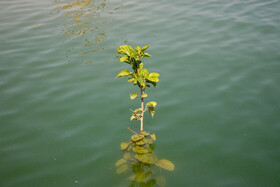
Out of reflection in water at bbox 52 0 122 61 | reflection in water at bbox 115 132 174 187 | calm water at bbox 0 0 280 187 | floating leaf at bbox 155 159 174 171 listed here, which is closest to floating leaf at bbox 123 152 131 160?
reflection in water at bbox 115 132 174 187

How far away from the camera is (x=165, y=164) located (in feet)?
9.03

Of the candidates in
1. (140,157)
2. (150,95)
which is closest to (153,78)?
(140,157)

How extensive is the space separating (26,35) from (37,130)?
332 cm

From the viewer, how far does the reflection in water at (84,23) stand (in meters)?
5.28

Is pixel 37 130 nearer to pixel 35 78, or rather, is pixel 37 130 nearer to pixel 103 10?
pixel 35 78

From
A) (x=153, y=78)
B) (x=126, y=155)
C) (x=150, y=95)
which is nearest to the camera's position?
(x=153, y=78)

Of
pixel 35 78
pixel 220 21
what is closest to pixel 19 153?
pixel 35 78

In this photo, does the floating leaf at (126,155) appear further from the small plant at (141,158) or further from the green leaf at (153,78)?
the green leaf at (153,78)

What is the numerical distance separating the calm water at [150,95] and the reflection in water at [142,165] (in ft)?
0.36

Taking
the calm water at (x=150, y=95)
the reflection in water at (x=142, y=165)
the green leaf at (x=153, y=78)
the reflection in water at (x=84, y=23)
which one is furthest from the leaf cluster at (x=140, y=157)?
the reflection in water at (x=84, y=23)

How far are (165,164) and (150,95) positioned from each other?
4.55 feet

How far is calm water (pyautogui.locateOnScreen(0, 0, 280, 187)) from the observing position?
2910mm

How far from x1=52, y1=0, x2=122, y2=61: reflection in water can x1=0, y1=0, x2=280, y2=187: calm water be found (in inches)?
1.5

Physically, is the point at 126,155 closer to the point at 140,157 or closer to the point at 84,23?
the point at 140,157
